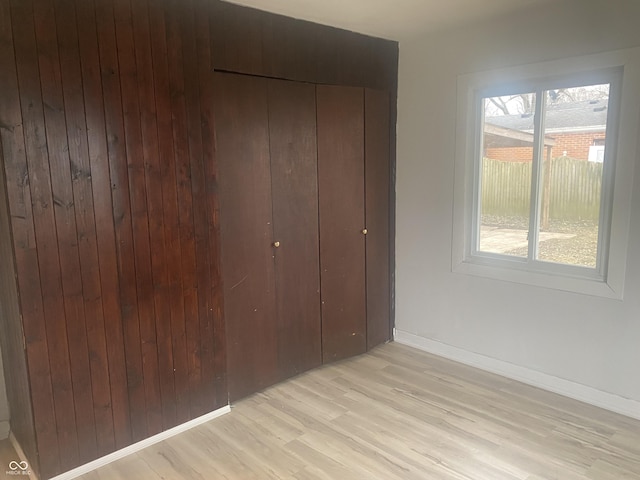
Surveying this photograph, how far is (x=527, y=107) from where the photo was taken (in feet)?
10.4

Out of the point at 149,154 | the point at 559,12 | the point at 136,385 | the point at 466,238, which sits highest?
the point at 559,12

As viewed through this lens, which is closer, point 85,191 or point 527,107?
point 85,191

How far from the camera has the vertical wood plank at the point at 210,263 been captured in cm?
263

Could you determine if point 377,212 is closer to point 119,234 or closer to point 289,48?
point 289,48

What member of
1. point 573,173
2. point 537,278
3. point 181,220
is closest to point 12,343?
point 181,220

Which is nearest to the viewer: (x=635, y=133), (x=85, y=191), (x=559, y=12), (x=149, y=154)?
(x=85, y=191)

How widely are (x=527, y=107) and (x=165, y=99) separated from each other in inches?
92.2

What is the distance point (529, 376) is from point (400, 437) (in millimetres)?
1189

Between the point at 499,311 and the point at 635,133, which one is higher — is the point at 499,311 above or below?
below

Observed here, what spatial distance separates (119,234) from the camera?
238 cm

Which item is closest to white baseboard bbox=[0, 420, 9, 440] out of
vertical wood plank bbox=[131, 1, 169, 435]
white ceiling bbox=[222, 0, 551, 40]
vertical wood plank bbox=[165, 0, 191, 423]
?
vertical wood plank bbox=[131, 1, 169, 435]

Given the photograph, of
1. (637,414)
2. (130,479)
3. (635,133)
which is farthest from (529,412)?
(130,479)

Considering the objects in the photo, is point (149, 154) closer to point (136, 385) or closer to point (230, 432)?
point (136, 385)

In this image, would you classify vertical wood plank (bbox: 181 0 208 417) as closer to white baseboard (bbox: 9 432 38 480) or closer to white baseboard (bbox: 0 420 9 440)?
white baseboard (bbox: 9 432 38 480)
